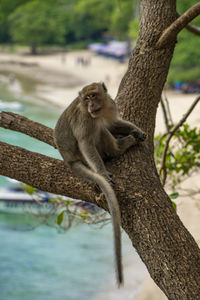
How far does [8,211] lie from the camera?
1526cm

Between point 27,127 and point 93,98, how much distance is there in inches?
31.3

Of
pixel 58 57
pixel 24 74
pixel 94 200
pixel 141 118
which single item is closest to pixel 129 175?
pixel 94 200

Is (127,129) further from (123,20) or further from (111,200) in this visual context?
(123,20)

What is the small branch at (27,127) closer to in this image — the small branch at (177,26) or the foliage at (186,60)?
the small branch at (177,26)

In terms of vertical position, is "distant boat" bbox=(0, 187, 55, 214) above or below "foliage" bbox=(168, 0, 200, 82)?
below

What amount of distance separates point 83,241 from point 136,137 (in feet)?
33.2

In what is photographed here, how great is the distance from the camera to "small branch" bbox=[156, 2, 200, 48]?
376 centimetres

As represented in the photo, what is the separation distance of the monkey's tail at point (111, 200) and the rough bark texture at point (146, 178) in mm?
66

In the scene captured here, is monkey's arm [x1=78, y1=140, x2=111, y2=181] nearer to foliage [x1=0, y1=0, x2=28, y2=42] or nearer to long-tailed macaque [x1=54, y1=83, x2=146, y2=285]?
long-tailed macaque [x1=54, y1=83, x2=146, y2=285]

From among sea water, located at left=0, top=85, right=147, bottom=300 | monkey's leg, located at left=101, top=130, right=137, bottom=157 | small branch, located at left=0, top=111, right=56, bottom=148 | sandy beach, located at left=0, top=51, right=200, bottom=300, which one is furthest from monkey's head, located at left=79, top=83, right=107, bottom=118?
sea water, located at left=0, top=85, right=147, bottom=300

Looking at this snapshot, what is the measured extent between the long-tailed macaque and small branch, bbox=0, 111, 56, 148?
1.51ft

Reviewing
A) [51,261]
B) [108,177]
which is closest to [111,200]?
[108,177]

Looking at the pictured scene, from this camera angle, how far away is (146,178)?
125 inches

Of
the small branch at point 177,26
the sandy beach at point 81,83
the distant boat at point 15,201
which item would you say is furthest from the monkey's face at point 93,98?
the distant boat at point 15,201
